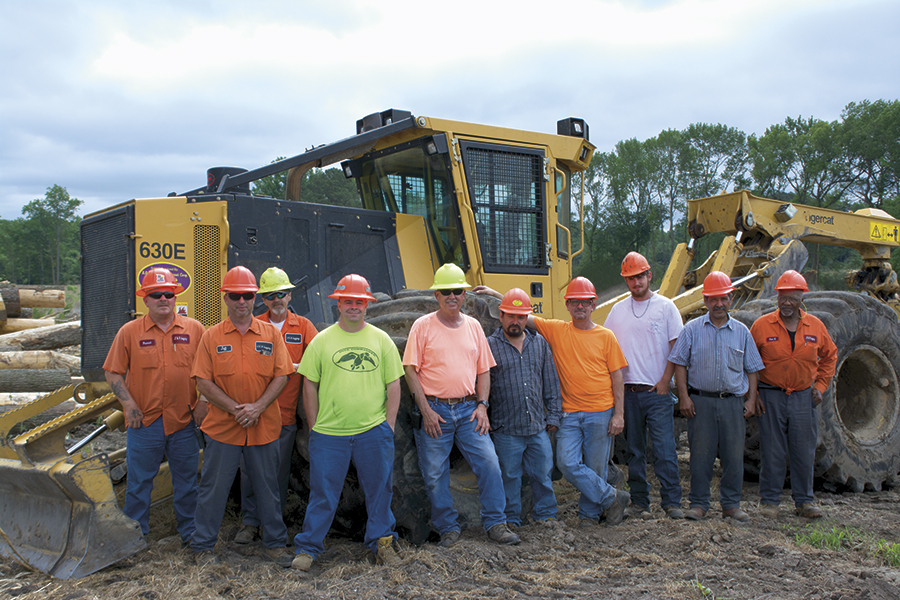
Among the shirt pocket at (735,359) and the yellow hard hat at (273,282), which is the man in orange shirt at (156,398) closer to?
the yellow hard hat at (273,282)

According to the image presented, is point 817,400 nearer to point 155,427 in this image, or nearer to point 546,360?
point 546,360

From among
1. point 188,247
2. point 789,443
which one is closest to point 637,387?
point 789,443

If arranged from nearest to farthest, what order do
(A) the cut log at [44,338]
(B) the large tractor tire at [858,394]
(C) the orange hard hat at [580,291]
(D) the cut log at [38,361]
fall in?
(C) the orange hard hat at [580,291] < (B) the large tractor tire at [858,394] < (D) the cut log at [38,361] < (A) the cut log at [44,338]

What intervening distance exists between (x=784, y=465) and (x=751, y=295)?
97.5 inches

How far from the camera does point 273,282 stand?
4.88 meters

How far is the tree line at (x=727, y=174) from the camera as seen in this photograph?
116 ft

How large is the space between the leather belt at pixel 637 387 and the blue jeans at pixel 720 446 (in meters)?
0.39

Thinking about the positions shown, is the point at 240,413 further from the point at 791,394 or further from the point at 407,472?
the point at 791,394

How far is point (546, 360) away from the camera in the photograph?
15.9ft

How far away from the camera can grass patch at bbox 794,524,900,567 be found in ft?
13.6

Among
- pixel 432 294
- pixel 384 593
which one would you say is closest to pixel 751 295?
pixel 432 294

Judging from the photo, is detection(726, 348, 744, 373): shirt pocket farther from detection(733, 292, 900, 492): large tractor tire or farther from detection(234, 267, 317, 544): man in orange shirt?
detection(234, 267, 317, 544): man in orange shirt

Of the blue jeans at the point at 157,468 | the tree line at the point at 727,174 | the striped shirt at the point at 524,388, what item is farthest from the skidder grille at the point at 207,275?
the tree line at the point at 727,174

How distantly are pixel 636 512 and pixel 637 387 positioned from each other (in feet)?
3.00
